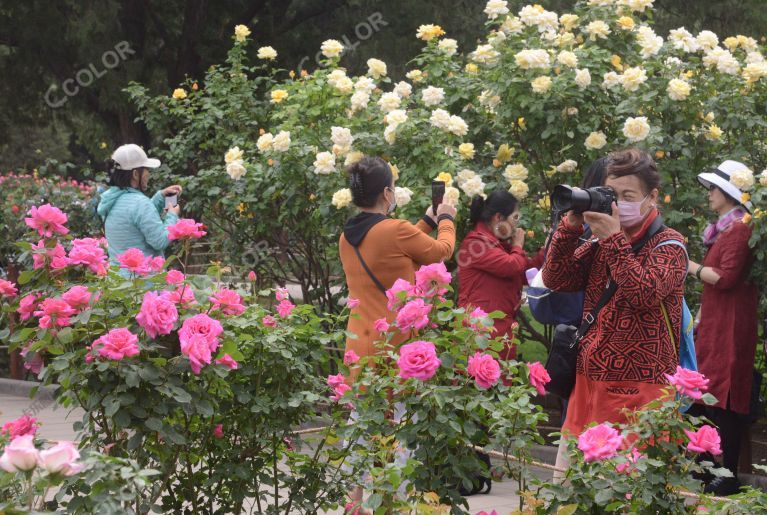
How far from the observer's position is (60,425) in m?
8.85

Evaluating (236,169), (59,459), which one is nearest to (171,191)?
(236,169)

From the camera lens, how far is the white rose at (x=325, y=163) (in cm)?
710

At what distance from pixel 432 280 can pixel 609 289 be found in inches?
32.2

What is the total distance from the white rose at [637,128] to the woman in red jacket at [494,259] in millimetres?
774

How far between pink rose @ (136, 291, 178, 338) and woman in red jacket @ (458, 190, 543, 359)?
3.17 meters

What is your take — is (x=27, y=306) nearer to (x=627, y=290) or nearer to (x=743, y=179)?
(x=627, y=290)

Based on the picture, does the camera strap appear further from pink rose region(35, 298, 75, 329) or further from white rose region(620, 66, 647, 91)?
white rose region(620, 66, 647, 91)

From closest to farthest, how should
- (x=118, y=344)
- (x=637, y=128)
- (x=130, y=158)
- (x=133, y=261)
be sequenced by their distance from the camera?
(x=118, y=344) < (x=133, y=261) < (x=637, y=128) < (x=130, y=158)

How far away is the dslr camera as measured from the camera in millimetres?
3842

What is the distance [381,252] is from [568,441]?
2032 mm

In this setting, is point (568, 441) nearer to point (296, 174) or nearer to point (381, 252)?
point (381, 252)

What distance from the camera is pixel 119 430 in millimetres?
3541

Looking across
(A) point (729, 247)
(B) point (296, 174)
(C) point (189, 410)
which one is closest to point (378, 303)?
(C) point (189, 410)

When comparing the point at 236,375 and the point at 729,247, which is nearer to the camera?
the point at 236,375
